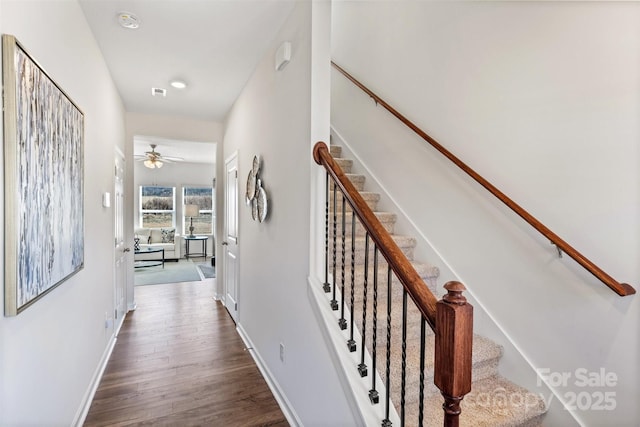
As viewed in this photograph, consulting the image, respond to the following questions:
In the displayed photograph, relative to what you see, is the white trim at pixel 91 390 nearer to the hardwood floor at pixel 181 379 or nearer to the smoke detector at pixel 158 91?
the hardwood floor at pixel 181 379

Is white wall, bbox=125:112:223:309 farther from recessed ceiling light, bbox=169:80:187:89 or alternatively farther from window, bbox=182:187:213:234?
window, bbox=182:187:213:234

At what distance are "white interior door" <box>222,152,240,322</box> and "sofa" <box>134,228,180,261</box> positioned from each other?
174 inches

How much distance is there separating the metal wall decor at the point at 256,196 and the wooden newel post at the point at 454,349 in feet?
6.14

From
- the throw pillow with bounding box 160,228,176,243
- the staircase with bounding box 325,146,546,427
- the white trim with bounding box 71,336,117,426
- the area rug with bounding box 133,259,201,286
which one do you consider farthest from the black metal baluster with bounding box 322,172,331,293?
the throw pillow with bounding box 160,228,176,243

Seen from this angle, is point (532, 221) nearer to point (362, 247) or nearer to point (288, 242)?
point (362, 247)

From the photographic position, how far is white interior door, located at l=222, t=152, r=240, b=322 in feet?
12.5

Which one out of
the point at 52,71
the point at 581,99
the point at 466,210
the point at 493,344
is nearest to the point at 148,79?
the point at 52,71

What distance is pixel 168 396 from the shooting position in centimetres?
234

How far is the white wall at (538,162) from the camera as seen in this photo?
1.35 metres

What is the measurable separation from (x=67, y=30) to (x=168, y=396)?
249 cm

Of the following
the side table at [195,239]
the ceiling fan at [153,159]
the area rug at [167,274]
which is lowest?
the area rug at [167,274]

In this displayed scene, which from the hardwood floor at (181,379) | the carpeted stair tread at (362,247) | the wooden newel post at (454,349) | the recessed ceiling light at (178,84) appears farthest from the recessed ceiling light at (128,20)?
the hardwood floor at (181,379)

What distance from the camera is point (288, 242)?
2.15 meters

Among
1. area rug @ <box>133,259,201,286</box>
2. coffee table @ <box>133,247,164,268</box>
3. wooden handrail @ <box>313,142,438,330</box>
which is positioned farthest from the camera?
coffee table @ <box>133,247,164,268</box>
